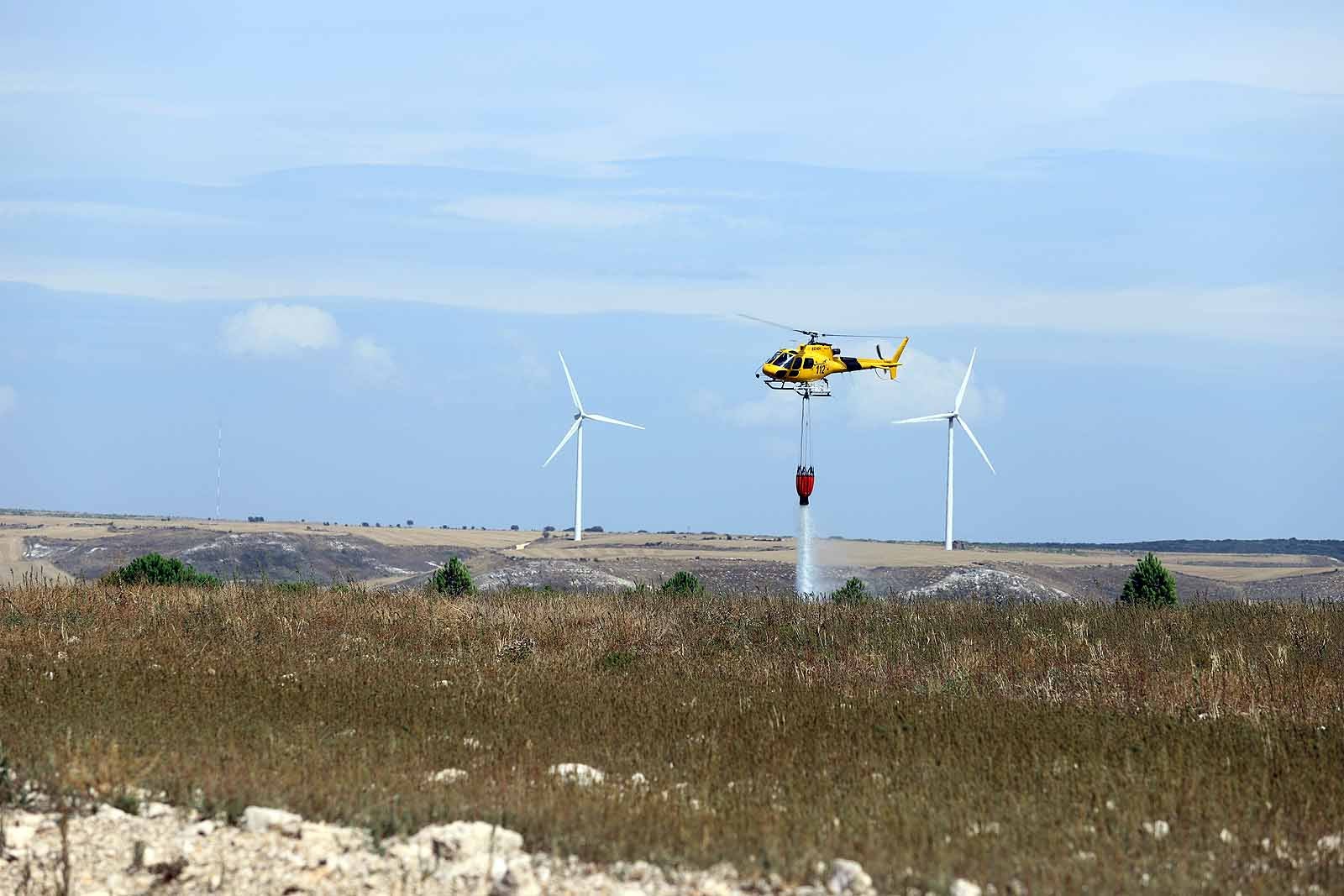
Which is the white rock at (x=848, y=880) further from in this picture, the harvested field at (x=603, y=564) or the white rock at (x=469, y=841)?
the harvested field at (x=603, y=564)

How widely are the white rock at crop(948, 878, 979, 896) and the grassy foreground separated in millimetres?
83

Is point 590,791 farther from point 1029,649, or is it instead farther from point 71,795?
point 1029,649

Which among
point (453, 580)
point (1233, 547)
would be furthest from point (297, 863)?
point (1233, 547)

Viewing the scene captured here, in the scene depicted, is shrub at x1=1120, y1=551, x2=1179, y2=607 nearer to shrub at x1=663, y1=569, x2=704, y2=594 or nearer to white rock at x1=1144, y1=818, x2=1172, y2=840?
shrub at x1=663, y1=569, x2=704, y2=594

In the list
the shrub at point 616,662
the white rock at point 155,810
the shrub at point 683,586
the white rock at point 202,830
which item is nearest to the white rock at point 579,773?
the white rock at point 202,830

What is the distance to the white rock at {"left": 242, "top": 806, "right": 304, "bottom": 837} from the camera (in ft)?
29.3

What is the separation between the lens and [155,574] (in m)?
30.7

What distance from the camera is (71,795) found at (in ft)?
31.7

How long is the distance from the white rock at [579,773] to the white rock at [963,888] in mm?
3370

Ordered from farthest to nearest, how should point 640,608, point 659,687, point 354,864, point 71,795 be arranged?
point 640,608
point 659,687
point 71,795
point 354,864

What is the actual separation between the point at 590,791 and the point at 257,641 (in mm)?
10749

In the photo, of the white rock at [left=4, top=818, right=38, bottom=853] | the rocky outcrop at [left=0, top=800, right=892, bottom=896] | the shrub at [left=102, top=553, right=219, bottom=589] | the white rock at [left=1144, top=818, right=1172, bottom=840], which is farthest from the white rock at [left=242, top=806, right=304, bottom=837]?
the shrub at [left=102, top=553, right=219, bottom=589]

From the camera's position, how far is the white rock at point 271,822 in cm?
895

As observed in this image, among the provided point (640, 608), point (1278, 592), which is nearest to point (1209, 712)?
point (640, 608)
